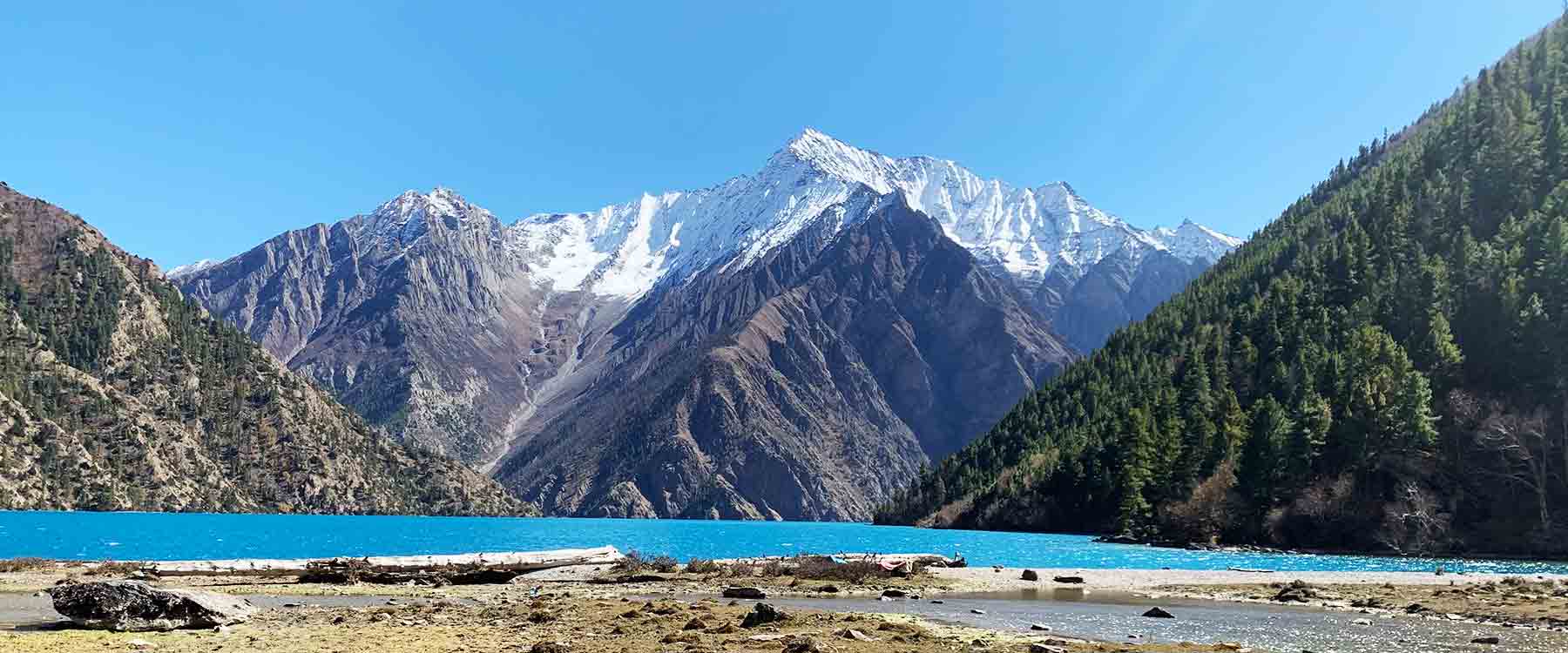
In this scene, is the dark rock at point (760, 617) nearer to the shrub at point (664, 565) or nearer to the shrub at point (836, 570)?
the shrub at point (836, 570)

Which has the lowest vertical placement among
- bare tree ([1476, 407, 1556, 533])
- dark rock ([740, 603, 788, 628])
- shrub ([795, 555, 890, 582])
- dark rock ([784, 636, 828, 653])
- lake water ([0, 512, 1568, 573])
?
lake water ([0, 512, 1568, 573])

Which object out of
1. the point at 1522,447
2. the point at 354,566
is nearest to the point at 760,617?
the point at 354,566

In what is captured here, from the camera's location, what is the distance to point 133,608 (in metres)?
27.1

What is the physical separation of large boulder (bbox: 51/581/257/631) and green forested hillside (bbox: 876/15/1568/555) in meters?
104

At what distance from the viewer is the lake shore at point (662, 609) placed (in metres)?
25.4

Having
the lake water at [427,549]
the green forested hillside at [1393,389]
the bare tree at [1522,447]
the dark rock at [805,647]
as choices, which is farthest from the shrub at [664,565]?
the bare tree at [1522,447]

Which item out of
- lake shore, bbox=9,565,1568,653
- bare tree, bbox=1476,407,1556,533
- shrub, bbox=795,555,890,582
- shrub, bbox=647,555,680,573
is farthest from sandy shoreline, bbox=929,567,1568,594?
bare tree, bbox=1476,407,1556,533

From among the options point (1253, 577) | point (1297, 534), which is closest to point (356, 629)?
point (1253, 577)

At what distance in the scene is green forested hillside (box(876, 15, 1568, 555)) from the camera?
99.7 m

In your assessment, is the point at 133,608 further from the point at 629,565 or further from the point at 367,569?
the point at 629,565

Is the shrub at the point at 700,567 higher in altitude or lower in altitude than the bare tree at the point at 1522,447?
lower

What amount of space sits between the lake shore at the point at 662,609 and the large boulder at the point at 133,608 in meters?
0.82

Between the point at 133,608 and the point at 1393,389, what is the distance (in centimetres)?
11702

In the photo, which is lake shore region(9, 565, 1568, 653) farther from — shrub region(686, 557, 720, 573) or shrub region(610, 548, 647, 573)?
shrub region(686, 557, 720, 573)
